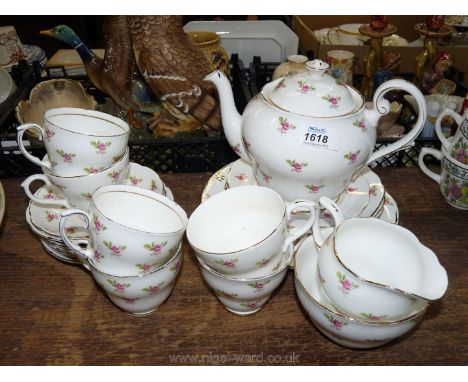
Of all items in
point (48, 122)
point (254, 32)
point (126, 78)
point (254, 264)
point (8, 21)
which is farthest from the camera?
point (8, 21)

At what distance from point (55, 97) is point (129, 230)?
76cm

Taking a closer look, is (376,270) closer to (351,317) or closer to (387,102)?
(351,317)

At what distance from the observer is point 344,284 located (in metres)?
0.62

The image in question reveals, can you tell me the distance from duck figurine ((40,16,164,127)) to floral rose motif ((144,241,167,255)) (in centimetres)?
61

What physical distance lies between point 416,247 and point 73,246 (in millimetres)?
540

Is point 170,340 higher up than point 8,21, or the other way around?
point 8,21

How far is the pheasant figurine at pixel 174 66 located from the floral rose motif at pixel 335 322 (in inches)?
24.9

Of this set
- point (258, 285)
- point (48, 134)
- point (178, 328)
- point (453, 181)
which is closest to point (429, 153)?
point (453, 181)

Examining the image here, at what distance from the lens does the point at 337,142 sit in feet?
2.40

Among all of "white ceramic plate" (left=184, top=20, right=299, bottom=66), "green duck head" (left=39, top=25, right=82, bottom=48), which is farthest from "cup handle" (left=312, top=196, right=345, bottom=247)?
"white ceramic plate" (left=184, top=20, right=299, bottom=66)

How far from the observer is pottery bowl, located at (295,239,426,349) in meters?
0.62

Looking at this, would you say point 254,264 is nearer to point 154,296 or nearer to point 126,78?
point 154,296

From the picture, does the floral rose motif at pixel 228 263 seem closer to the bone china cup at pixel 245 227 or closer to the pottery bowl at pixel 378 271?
the bone china cup at pixel 245 227

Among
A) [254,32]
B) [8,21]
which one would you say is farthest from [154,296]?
[8,21]
